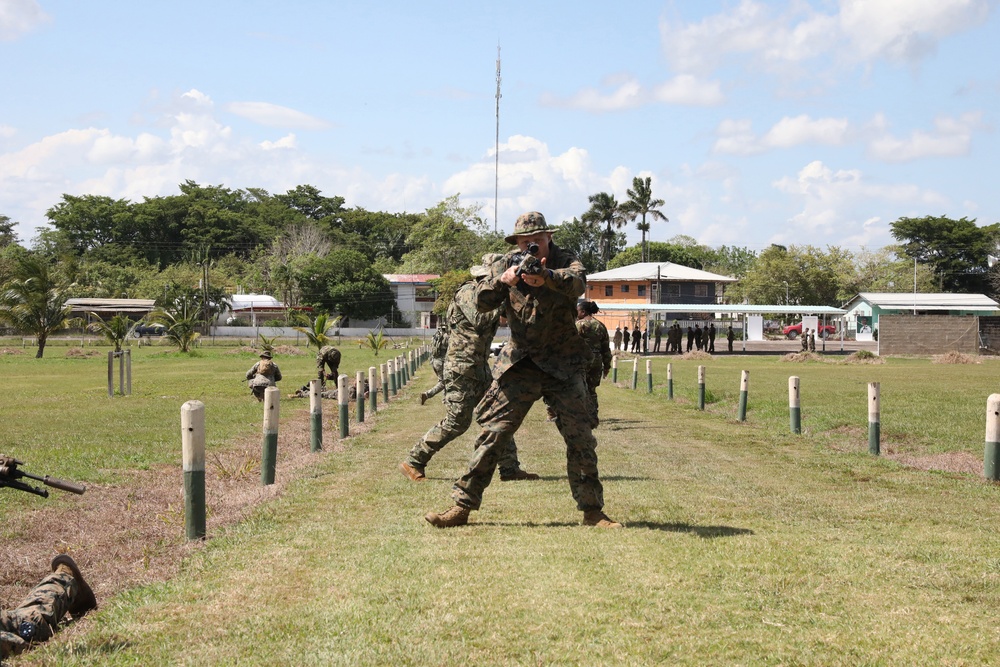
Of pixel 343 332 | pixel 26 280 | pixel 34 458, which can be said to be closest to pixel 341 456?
pixel 34 458

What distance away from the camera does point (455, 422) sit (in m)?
10.5

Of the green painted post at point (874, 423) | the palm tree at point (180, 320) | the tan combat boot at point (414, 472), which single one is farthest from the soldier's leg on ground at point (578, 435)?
the palm tree at point (180, 320)

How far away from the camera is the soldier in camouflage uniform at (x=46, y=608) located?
5156mm

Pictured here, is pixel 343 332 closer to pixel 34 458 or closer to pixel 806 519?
pixel 34 458

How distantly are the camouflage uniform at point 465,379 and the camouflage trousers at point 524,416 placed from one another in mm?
2639

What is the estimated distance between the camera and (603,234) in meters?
125

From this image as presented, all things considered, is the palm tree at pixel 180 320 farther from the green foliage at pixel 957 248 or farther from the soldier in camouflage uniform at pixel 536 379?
the green foliage at pixel 957 248

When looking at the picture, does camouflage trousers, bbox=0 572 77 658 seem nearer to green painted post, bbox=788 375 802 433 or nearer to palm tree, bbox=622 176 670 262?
green painted post, bbox=788 375 802 433

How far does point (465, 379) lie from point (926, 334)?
50645mm

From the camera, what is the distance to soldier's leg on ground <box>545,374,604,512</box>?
7715 mm

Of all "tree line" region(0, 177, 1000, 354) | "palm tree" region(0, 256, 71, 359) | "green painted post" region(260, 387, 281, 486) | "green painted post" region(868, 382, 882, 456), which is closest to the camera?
"green painted post" region(260, 387, 281, 486)

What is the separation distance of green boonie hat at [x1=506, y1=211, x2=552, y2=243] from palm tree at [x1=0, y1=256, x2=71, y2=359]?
50.4 meters

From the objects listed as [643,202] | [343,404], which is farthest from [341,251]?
[343,404]

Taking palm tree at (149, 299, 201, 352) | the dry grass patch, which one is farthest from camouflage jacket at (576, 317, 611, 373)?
palm tree at (149, 299, 201, 352)
